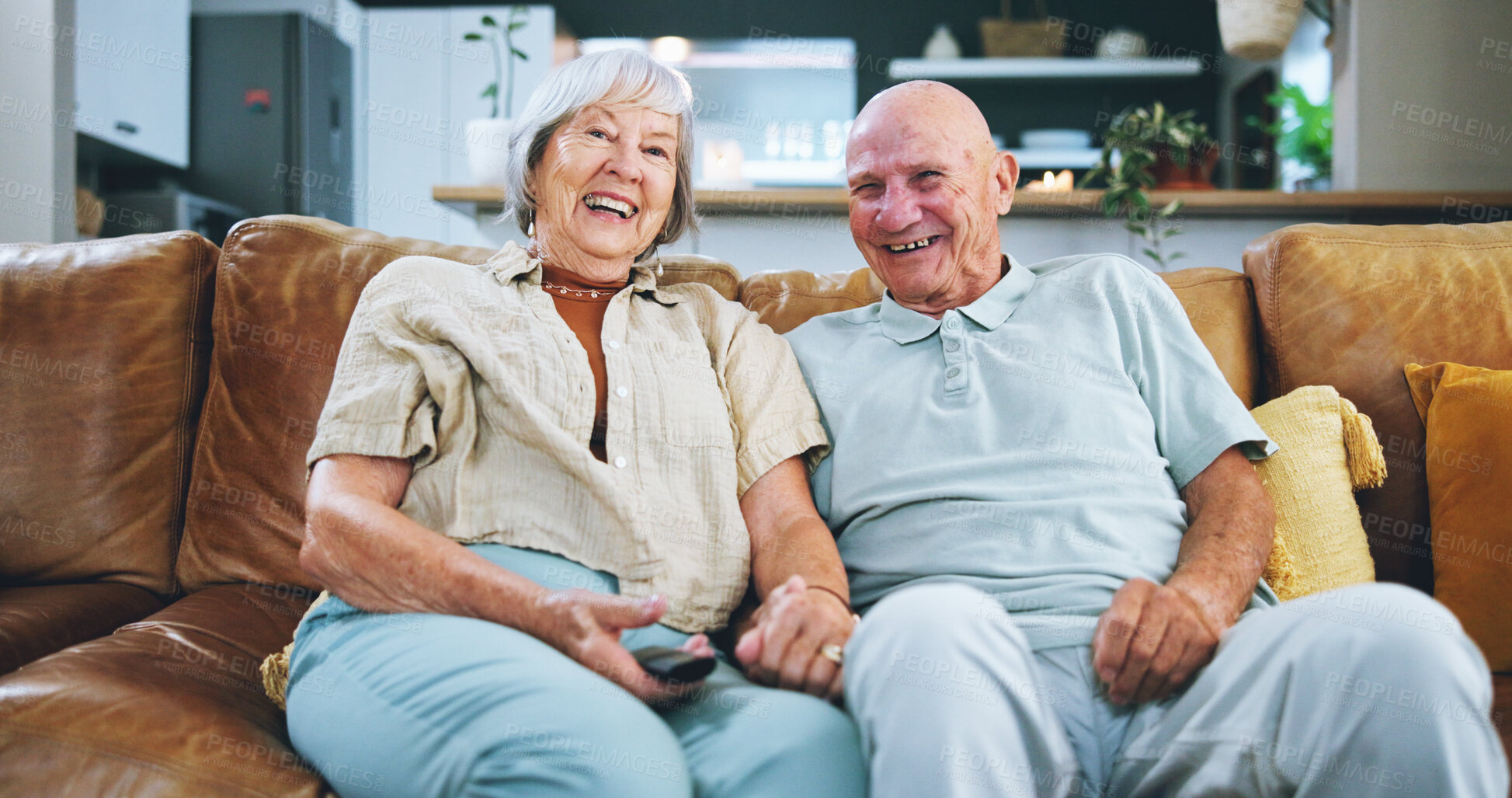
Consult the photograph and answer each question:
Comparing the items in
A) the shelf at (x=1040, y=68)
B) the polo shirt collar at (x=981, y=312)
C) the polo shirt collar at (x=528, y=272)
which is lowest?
the polo shirt collar at (x=981, y=312)

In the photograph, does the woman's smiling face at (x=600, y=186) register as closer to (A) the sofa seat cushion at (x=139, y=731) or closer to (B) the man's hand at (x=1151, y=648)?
(A) the sofa seat cushion at (x=139, y=731)

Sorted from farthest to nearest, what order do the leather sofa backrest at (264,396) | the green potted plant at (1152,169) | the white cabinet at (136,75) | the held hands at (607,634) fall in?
the white cabinet at (136,75)
the green potted plant at (1152,169)
the leather sofa backrest at (264,396)
the held hands at (607,634)

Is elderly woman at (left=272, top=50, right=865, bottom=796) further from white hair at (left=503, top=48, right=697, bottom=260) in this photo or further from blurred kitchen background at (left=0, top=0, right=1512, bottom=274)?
blurred kitchen background at (left=0, top=0, right=1512, bottom=274)

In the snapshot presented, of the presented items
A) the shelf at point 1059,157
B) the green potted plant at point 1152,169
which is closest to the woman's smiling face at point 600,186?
the green potted plant at point 1152,169

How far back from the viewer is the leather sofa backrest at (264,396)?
1.40 m

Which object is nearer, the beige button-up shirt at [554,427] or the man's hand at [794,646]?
the man's hand at [794,646]

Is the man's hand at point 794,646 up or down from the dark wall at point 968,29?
down

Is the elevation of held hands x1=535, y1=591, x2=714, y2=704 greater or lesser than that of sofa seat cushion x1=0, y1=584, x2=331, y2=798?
greater

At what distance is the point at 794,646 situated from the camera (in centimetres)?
89

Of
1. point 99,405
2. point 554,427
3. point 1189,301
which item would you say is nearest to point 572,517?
point 554,427

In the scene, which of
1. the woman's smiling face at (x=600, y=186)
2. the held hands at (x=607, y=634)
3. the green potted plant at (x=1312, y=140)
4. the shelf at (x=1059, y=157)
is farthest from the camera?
the shelf at (x=1059, y=157)

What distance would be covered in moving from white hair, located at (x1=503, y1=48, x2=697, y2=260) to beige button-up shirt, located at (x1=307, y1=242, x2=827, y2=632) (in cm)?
20

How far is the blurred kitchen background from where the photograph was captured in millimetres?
2557

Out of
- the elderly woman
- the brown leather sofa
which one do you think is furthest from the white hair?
the brown leather sofa
